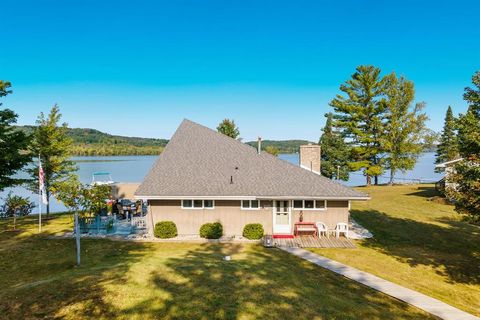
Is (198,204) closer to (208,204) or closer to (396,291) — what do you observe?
(208,204)

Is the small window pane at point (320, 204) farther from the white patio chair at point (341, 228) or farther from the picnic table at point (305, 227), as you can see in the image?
the white patio chair at point (341, 228)

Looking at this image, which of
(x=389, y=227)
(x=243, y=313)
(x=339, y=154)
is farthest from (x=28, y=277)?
(x=339, y=154)

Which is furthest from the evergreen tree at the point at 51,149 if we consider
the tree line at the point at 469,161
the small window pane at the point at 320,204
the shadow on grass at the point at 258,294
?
the tree line at the point at 469,161

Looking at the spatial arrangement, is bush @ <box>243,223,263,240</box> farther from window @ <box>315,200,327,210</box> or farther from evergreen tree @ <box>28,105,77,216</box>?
evergreen tree @ <box>28,105,77,216</box>

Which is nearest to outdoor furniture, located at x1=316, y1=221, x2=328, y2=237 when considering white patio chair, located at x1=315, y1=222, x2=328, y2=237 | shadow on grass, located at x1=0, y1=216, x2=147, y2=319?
white patio chair, located at x1=315, y1=222, x2=328, y2=237

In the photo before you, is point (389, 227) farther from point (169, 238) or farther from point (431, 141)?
point (431, 141)

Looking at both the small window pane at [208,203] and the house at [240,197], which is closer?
the house at [240,197]
